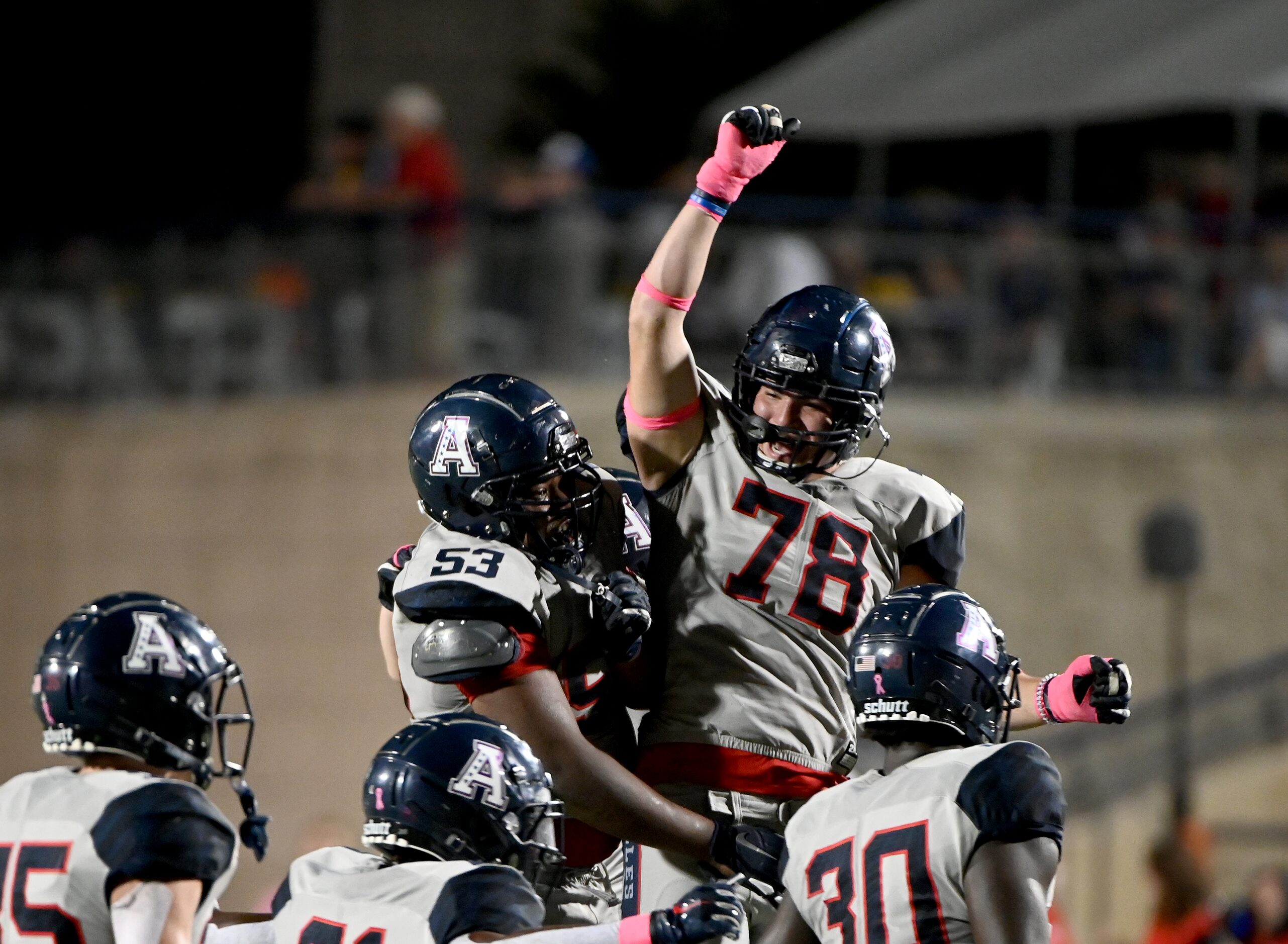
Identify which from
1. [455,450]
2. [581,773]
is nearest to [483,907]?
[581,773]

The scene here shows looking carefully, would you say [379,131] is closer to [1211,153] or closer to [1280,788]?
[1211,153]

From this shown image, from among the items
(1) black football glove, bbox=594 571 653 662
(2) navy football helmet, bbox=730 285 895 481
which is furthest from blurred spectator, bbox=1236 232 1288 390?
(1) black football glove, bbox=594 571 653 662

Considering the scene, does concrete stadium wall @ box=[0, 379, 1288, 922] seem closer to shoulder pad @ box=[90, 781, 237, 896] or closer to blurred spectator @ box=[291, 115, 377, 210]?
blurred spectator @ box=[291, 115, 377, 210]

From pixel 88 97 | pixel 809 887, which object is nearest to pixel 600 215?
pixel 809 887

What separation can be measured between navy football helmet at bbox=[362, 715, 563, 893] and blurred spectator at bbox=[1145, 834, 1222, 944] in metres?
6.02

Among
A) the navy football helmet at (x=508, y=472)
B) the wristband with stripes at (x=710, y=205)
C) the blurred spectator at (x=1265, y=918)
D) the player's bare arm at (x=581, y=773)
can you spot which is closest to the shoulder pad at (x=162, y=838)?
the player's bare arm at (x=581, y=773)

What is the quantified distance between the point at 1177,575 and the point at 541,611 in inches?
333

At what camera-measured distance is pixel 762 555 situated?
15.3 ft

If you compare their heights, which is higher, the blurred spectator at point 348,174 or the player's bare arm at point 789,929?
the blurred spectator at point 348,174

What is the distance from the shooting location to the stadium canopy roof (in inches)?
455

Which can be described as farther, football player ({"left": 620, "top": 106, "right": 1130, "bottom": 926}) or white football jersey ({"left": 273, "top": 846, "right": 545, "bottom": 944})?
football player ({"left": 620, "top": 106, "right": 1130, "bottom": 926})

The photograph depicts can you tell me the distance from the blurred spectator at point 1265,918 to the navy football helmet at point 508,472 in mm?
6061

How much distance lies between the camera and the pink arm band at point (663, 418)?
4.64 metres

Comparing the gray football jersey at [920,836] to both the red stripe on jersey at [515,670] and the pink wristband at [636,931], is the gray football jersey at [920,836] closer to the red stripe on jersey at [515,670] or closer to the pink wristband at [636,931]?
the pink wristband at [636,931]
